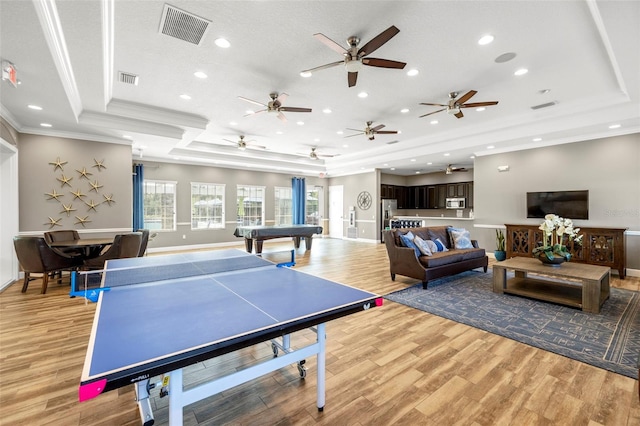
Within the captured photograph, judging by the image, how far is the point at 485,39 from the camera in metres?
3.09

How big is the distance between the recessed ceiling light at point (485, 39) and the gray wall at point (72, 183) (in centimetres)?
692

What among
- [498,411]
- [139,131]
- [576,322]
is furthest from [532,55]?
[139,131]

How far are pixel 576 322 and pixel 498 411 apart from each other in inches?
85.8

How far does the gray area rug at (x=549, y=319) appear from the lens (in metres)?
2.52

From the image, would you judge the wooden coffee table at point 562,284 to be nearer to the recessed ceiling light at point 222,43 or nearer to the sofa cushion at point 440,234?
the sofa cushion at point 440,234

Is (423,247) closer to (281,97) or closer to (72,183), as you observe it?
(281,97)

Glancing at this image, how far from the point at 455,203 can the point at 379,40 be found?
964cm

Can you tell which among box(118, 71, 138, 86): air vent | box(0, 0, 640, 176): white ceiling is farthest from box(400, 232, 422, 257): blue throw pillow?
box(118, 71, 138, 86): air vent

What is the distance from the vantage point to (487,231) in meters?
7.42

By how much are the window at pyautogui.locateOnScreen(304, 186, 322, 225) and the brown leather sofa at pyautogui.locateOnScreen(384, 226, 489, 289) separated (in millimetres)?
7223

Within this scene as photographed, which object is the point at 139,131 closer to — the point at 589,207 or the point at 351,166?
the point at 351,166

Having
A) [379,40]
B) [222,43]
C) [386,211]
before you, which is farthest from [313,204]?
[379,40]

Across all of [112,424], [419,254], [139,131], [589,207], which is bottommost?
[112,424]

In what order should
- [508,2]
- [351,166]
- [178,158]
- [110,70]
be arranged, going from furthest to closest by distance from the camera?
[351,166] → [178,158] → [110,70] → [508,2]
